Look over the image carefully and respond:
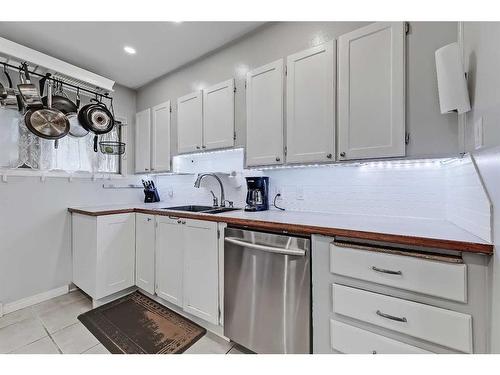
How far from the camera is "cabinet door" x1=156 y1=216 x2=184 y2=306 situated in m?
1.95

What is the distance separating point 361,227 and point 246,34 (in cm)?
186

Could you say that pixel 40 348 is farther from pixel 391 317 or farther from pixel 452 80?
pixel 452 80

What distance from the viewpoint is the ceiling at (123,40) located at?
1875 millimetres

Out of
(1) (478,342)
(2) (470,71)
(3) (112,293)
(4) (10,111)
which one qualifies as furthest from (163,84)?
(1) (478,342)

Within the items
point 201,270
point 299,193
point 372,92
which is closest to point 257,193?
point 299,193

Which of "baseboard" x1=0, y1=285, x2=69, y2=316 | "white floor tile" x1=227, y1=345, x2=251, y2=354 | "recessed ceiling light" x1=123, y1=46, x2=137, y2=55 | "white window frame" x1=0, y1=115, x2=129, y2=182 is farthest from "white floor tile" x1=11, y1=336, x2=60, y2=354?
"recessed ceiling light" x1=123, y1=46, x2=137, y2=55

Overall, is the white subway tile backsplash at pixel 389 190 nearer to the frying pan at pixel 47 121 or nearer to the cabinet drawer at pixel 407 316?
the cabinet drawer at pixel 407 316

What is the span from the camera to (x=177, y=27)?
191 cm

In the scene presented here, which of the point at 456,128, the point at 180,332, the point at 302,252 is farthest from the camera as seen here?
the point at 180,332

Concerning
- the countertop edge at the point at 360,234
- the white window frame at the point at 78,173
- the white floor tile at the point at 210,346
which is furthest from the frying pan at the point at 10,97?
the white floor tile at the point at 210,346

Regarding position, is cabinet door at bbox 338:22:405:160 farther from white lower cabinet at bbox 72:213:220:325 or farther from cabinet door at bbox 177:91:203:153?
cabinet door at bbox 177:91:203:153

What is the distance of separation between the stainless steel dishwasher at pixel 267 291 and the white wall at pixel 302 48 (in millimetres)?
903

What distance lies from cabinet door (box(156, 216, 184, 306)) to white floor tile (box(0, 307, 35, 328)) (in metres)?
1.14

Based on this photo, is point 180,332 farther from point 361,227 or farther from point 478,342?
point 478,342
